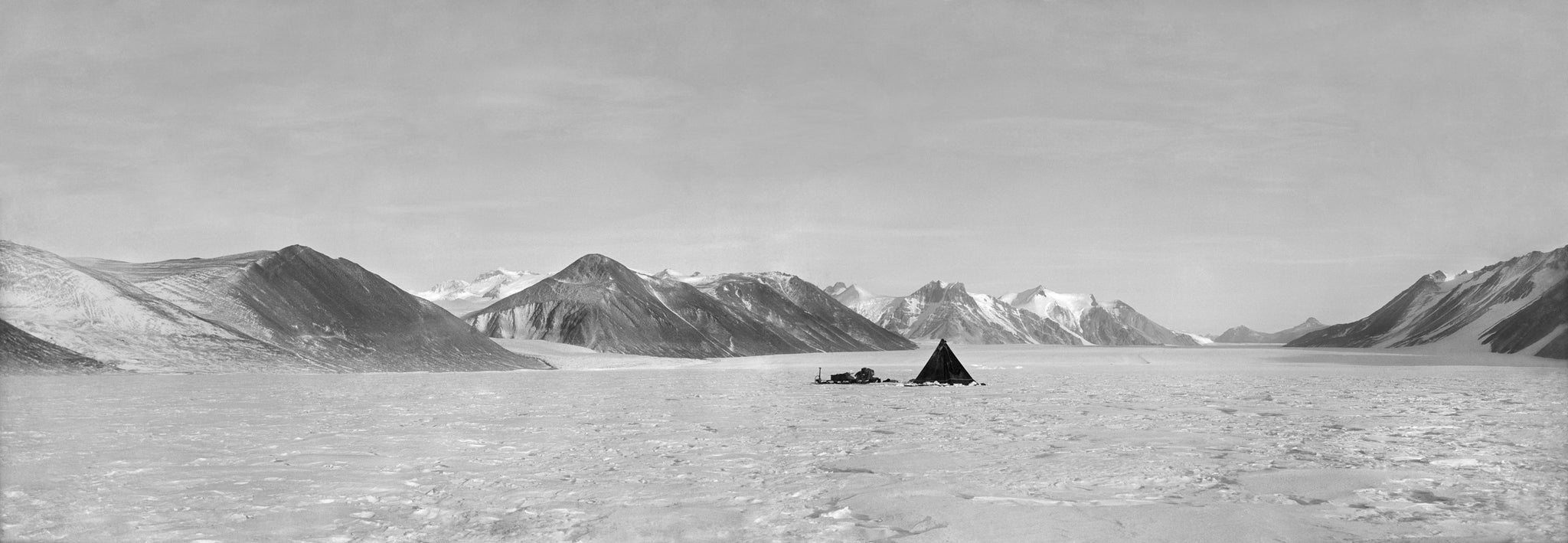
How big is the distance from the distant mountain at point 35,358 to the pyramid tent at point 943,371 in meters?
57.2

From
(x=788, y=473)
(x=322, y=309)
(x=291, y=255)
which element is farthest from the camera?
(x=291, y=255)

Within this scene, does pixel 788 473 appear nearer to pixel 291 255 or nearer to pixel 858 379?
pixel 858 379

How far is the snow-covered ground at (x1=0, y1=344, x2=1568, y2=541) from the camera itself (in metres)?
11.7

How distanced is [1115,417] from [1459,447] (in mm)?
9477

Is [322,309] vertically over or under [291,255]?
under

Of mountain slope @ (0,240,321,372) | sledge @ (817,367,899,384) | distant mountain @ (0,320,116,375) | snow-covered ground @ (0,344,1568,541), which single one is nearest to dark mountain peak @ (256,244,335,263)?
mountain slope @ (0,240,321,372)

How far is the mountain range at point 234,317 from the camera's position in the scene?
77.0m

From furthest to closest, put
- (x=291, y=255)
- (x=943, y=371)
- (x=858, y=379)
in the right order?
(x=291, y=255), (x=858, y=379), (x=943, y=371)

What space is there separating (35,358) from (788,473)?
72158 mm

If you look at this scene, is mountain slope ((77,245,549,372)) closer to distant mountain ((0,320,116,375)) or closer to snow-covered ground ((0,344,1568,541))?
distant mountain ((0,320,116,375))

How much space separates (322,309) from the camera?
4377 inches

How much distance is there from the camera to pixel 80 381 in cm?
5472

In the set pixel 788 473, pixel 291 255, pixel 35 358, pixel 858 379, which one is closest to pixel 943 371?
pixel 858 379

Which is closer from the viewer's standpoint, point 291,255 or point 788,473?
point 788,473
